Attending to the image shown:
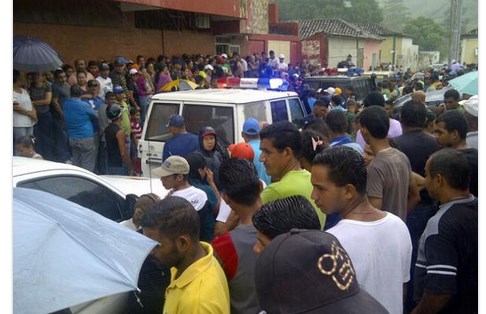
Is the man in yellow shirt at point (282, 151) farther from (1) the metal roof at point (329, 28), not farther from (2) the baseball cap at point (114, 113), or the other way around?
(1) the metal roof at point (329, 28)

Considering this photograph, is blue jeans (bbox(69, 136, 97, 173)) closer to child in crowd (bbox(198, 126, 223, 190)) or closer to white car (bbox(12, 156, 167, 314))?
white car (bbox(12, 156, 167, 314))

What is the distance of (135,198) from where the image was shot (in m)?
4.24

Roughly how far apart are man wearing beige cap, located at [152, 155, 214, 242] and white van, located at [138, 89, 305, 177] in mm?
2119

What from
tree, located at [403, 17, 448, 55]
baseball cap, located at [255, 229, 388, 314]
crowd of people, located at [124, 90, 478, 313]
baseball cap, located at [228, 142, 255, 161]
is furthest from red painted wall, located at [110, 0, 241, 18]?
tree, located at [403, 17, 448, 55]

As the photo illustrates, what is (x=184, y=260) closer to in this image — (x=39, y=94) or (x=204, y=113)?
(x=204, y=113)

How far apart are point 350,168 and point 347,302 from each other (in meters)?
1.17

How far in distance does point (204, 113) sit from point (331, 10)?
7745 centimetres

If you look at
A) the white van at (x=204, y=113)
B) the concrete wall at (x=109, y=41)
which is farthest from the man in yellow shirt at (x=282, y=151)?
the concrete wall at (x=109, y=41)

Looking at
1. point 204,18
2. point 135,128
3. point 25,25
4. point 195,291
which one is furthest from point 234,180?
point 204,18

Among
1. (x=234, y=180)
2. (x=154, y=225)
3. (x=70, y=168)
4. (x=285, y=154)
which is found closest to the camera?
(x=154, y=225)

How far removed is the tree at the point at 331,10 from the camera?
7969 centimetres

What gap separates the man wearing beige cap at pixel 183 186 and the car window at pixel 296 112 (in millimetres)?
3607

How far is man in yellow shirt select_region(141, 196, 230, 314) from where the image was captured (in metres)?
2.16

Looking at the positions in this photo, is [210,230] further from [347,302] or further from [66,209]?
[347,302]
